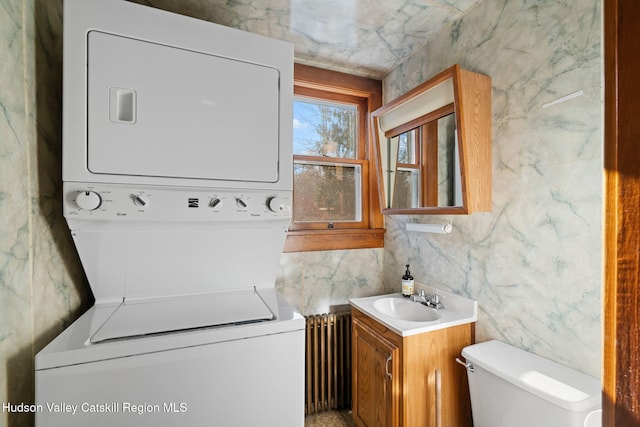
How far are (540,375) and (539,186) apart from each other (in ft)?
2.54

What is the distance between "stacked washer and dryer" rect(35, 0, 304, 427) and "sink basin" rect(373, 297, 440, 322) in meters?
0.91

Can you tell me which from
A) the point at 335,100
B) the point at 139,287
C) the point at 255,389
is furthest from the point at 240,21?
the point at 255,389

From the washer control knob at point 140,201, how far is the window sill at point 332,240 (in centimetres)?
103

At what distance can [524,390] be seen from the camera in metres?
1.06

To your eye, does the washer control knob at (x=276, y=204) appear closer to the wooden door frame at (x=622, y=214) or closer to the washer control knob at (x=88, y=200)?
the washer control knob at (x=88, y=200)

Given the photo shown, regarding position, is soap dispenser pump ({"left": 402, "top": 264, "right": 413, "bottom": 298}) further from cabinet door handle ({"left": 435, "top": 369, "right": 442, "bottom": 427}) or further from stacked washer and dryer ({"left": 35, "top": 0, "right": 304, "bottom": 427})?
stacked washer and dryer ({"left": 35, "top": 0, "right": 304, "bottom": 427})

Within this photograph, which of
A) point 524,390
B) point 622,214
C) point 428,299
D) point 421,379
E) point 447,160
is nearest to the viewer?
point 622,214

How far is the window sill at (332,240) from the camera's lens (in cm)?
204

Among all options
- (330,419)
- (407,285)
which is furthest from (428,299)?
(330,419)

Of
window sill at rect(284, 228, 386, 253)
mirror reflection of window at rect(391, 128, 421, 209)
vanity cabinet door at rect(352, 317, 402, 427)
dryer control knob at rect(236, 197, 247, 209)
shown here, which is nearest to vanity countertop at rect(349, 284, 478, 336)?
vanity cabinet door at rect(352, 317, 402, 427)

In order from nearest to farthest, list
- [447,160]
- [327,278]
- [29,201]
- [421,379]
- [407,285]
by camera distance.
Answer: [29,201]
[421,379]
[447,160]
[407,285]
[327,278]

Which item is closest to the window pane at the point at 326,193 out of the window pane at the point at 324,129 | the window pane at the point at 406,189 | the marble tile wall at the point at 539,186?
the window pane at the point at 324,129

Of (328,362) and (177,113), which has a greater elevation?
(177,113)

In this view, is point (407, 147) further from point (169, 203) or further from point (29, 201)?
point (29, 201)
